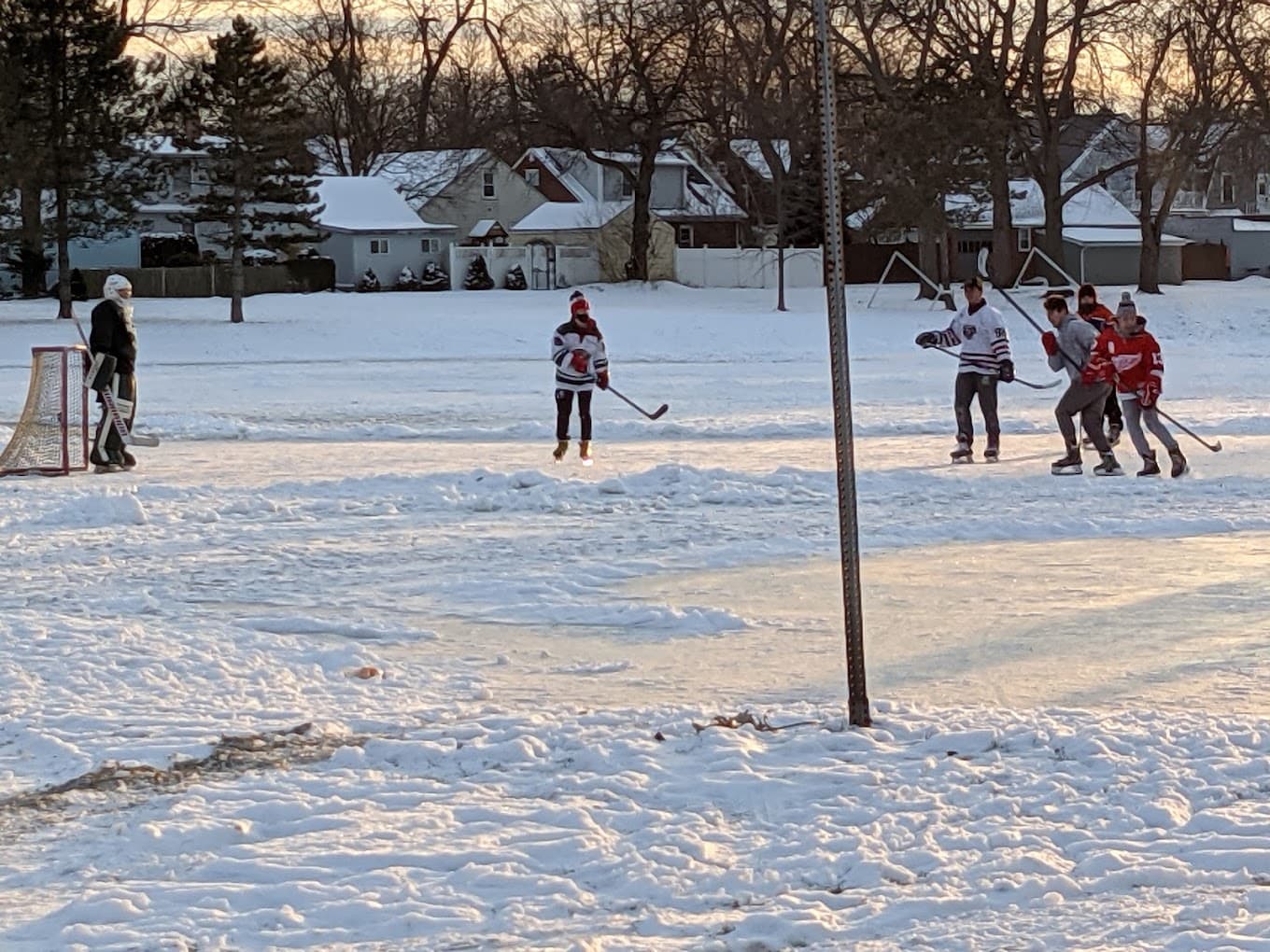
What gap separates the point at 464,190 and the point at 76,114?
98.9 feet

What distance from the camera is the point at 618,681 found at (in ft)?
24.5

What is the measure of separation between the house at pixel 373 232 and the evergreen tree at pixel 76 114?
61.4 feet

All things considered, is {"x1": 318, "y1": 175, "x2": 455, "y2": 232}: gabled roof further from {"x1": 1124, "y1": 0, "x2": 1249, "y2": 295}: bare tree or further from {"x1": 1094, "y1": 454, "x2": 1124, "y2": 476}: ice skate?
{"x1": 1094, "y1": 454, "x2": 1124, "y2": 476}: ice skate

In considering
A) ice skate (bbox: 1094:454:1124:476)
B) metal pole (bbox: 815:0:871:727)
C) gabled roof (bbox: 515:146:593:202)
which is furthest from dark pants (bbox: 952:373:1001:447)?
gabled roof (bbox: 515:146:593:202)

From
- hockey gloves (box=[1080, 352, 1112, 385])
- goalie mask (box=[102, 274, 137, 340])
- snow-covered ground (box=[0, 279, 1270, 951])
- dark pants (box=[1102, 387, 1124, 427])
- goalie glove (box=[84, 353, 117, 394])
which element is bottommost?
snow-covered ground (box=[0, 279, 1270, 951])

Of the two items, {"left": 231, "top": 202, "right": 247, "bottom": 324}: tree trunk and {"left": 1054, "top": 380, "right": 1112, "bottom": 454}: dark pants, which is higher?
{"left": 231, "top": 202, "right": 247, "bottom": 324}: tree trunk

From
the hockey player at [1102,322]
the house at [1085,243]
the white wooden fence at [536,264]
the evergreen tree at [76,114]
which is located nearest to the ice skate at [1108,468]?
the hockey player at [1102,322]

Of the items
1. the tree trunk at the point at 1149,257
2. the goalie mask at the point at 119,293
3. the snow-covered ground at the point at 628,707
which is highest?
the tree trunk at the point at 1149,257

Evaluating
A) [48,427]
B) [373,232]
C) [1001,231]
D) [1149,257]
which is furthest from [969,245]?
[48,427]

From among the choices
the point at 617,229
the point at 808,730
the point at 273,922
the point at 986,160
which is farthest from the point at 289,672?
the point at 617,229

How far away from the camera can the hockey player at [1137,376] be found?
570 inches

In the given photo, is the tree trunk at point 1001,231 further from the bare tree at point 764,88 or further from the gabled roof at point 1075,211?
the gabled roof at point 1075,211

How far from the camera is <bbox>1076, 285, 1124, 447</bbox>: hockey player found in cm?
1603

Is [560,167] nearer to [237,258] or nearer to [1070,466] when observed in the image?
[237,258]
